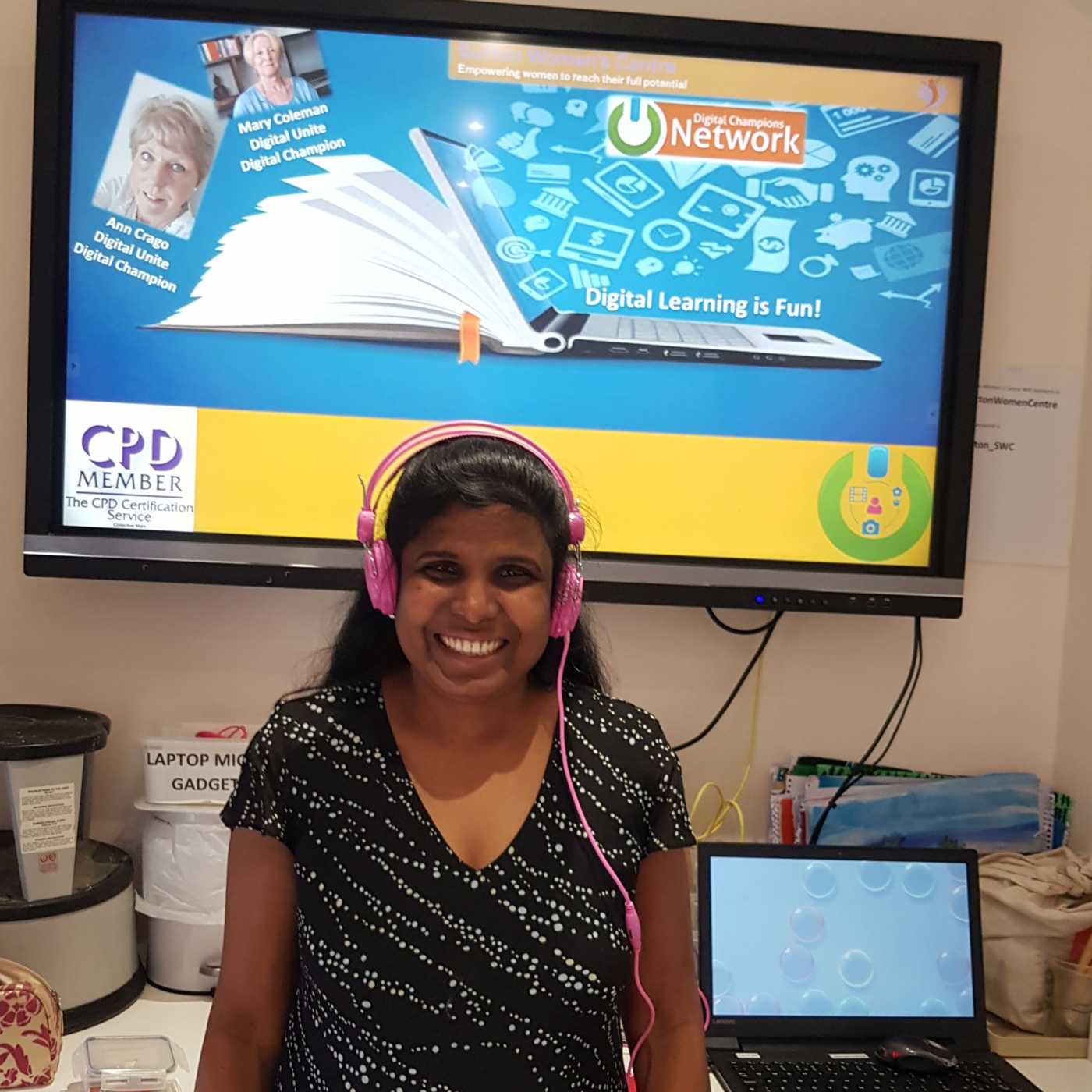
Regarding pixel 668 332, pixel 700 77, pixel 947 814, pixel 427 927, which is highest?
→ pixel 700 77

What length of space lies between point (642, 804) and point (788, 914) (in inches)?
25.3

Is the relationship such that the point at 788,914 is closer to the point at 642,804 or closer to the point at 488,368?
the point at 642,804

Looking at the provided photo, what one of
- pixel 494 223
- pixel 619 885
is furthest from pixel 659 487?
pixel 619 885

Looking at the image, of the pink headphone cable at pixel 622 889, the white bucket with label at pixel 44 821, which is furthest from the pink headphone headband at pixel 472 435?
the white bucket with label at pixel 44 821

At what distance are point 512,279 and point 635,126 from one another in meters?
0.33

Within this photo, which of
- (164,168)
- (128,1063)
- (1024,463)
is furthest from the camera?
(1024,463)

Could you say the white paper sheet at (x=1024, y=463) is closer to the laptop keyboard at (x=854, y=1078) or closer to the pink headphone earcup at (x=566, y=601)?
the laptop keyboard at (x=854, y=1078)

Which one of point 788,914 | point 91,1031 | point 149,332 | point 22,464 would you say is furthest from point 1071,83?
point 91,1031

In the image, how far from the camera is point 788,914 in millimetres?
1657

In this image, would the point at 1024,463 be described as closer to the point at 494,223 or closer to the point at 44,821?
the point at 494,223

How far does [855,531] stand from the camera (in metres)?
1.87

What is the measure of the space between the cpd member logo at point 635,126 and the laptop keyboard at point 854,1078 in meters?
1.43

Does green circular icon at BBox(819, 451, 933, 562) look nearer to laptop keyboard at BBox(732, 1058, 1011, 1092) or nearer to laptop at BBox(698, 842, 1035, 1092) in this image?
laptop at BBox(698, 842, 1035, 1092)

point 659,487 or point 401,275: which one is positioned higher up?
point 401,275
